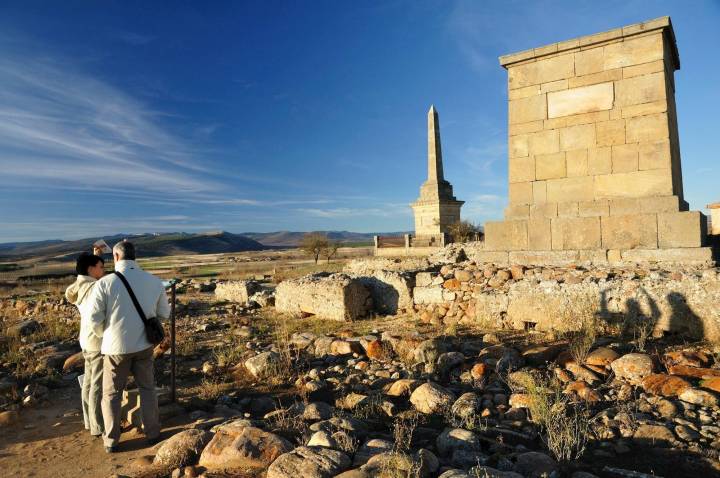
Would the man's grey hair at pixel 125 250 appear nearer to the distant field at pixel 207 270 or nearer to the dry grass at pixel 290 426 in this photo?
the dry grass at pixel 290 426

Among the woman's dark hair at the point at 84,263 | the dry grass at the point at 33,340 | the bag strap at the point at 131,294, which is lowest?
A: the dry grass at the point at 33,340

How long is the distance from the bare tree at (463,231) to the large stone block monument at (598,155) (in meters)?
16.9

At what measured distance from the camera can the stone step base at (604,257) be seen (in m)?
6.57

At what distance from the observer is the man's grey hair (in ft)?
12.7

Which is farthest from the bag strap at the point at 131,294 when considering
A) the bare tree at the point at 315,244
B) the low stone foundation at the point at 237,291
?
the bare tree at the point at 315,244

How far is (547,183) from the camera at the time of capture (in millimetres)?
7934

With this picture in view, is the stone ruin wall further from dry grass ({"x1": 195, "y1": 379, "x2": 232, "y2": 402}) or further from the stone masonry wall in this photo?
dry grass ({"x1": 195, "y1": 379, "x2": 232, "y2": 402})

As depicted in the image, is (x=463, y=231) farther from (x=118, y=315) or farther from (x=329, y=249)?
(x=118, y=315)

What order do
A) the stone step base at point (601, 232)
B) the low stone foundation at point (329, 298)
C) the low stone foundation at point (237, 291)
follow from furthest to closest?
the low stone foundation at point (237, 291), the low stone foundation at point (329, 298), the stone step base at point (601, 232)

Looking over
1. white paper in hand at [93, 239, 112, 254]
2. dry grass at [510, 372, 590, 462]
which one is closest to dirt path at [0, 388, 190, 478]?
white paper in hand at [93, 239, 112, 254]

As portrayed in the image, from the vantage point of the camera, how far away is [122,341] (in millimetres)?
3607

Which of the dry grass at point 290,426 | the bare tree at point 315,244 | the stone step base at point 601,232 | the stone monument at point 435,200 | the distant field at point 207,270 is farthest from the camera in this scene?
the bare tree at point 315,244

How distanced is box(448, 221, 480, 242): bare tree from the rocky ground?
19068mm

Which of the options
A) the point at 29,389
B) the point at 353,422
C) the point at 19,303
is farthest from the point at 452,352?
the point at 19,303
